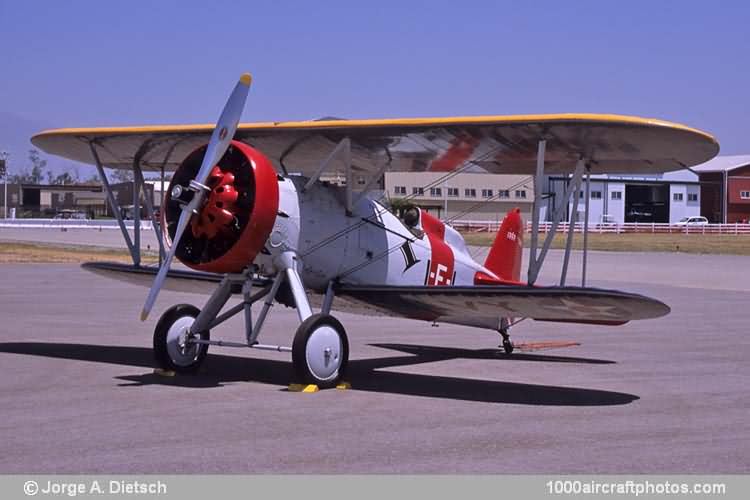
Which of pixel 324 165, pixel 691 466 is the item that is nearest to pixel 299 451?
pixel 691 466

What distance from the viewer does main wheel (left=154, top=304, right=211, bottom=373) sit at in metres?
11.1

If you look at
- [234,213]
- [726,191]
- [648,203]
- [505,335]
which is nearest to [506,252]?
[505,335]

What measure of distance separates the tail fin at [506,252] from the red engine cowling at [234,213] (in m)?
4.77

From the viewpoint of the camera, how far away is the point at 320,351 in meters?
10.1

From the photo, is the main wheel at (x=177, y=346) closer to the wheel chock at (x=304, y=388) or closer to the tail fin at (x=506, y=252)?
the wheel chock at (x=304, y=388)

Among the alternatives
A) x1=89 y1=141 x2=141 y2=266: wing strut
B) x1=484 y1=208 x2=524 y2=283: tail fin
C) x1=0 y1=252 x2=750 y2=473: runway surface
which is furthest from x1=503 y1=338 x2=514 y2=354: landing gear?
x1=89 y1=141 x2=141 y2=266: wing strut

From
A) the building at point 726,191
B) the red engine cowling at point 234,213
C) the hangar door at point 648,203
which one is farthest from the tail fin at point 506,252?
the hangar door at point 648,203

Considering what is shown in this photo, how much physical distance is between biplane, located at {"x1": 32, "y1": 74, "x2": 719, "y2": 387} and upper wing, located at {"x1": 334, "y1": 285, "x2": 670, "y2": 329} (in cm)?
2

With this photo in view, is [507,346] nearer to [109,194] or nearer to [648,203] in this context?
[109,194]

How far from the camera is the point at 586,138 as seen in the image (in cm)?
1071

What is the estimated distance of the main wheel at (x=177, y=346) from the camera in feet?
36.3

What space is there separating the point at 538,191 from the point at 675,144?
1517 millimetres

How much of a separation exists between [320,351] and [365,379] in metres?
1.26

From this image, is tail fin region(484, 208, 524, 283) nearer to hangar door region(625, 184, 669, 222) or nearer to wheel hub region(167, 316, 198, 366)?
wheel hub region(167, 316, 198, 366)
